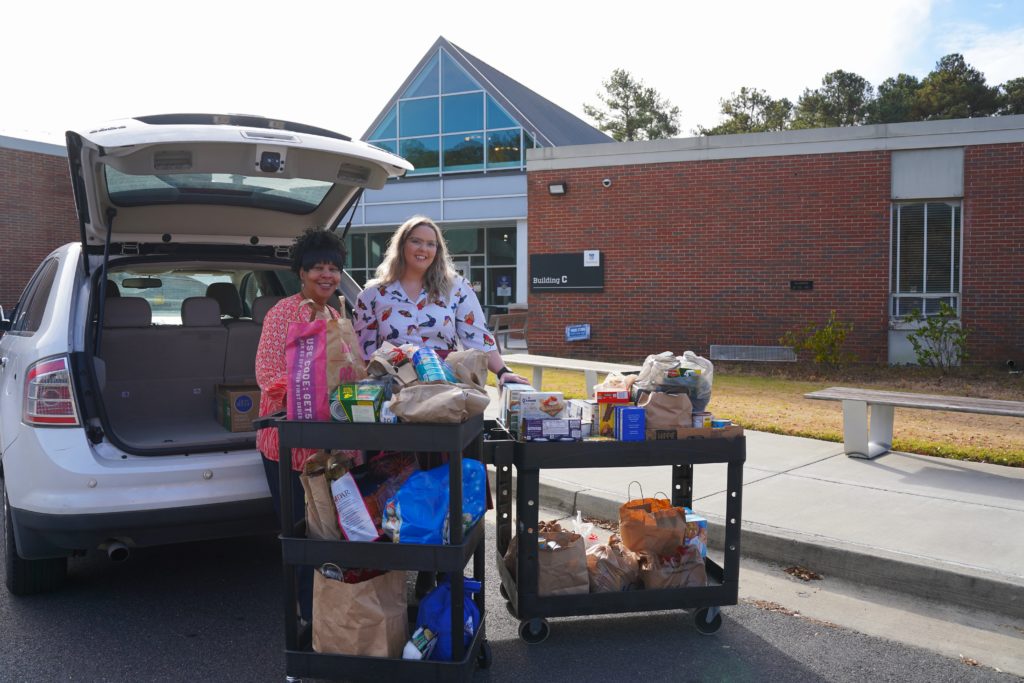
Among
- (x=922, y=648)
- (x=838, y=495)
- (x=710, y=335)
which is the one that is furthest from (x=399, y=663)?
(x=710, y=335)

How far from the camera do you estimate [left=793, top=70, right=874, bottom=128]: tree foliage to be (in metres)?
48.8

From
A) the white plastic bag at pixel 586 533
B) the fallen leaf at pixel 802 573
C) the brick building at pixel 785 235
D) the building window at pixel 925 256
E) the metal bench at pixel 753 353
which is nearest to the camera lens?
the white plastic bag at pixel 586 533

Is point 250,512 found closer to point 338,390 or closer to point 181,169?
point 338,390

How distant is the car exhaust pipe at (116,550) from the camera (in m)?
3.67

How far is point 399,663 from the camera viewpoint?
311 cm

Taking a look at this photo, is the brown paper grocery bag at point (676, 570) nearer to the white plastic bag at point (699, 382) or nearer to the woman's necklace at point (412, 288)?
the white plastic bag at point (699, 382)

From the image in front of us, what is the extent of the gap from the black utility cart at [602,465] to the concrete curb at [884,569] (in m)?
1.10

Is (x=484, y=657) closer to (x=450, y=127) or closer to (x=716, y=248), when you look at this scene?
(x=716, y=248)

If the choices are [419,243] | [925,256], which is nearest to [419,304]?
[419,243]

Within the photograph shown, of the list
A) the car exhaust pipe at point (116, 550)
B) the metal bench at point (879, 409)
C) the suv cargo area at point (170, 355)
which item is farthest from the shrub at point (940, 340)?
the car exhaust pipe at point (116, 550)

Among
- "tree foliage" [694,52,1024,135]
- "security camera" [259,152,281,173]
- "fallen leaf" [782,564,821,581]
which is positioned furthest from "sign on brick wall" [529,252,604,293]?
"tree foliage" [694,52,1024,135]

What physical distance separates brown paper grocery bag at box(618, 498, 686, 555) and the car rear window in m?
2.45

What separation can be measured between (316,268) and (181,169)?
905 millimetres

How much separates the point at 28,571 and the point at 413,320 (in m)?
2.29
